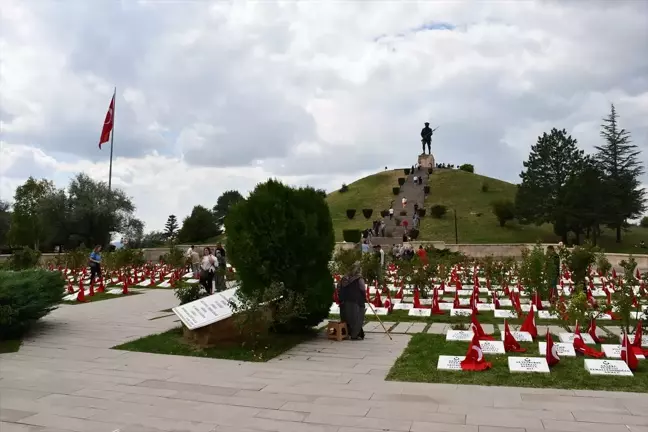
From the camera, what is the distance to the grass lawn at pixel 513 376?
6.44 metres

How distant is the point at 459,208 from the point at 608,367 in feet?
167

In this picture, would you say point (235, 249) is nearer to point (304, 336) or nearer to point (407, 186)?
point (304, 336)

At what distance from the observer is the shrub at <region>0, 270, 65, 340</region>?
9596mm

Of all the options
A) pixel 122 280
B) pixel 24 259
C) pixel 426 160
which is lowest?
pixel 122 280

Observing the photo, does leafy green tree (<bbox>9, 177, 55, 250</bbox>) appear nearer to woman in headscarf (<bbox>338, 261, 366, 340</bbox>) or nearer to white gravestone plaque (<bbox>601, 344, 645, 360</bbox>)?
woman in headscarf (<bbox>338, 261, 366, 340</bbox>)

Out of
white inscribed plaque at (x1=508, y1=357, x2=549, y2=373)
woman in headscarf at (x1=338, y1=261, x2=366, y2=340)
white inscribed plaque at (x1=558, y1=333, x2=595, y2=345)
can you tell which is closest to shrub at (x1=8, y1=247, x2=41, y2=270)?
woman in headscarf at (x1=338, y1=261, x2=366, y2=340)

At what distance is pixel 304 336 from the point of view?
9.96 metres

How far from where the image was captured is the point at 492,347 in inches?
326

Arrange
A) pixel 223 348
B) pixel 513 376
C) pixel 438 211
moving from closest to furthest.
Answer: pixel 513 376 < pixel 223 348 < pixel 438 211

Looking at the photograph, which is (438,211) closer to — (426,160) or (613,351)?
(426,160)

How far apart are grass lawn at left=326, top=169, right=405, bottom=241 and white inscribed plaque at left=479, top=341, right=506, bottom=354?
4185 cm

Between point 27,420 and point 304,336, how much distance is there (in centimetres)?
529

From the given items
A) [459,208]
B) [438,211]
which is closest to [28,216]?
[438,211]

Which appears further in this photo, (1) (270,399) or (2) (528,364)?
(2) (528,364)
